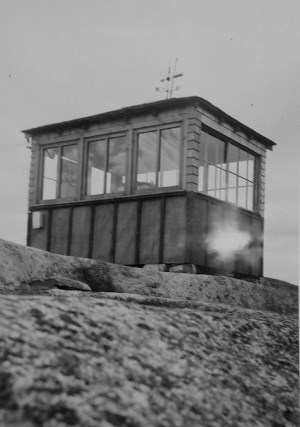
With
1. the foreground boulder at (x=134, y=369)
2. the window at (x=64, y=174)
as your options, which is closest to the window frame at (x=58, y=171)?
the window at (x=64, y=174)

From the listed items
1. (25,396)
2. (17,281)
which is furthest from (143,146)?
(25,396)

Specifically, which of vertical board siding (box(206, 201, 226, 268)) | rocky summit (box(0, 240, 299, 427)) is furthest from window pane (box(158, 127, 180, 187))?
rocky summit (box(0, 240, 299, 427))

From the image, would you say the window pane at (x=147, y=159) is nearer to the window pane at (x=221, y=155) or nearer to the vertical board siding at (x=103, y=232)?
the vertical board siding at (x=103, y=232)

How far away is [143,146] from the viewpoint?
1029 centimetres

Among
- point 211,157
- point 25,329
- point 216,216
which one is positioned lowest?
point 25,329

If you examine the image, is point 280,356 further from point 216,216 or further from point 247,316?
point 216,216

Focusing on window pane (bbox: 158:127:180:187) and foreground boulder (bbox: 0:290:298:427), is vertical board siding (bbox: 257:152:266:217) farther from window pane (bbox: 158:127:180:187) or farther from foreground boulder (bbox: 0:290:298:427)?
foreground boulder (bbox: 0:290:298:427)

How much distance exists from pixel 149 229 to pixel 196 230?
2.85 feet

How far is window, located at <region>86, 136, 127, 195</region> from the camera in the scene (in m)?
Result: 10.5

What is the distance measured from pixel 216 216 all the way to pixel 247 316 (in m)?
7.27

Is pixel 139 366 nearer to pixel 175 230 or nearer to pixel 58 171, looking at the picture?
pixel 175 230

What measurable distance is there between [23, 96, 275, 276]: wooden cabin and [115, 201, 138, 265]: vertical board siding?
2 cm

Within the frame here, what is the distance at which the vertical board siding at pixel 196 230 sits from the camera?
31.2ft

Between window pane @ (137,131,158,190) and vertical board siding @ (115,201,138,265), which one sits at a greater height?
window pane @ (137,131,158,190)
